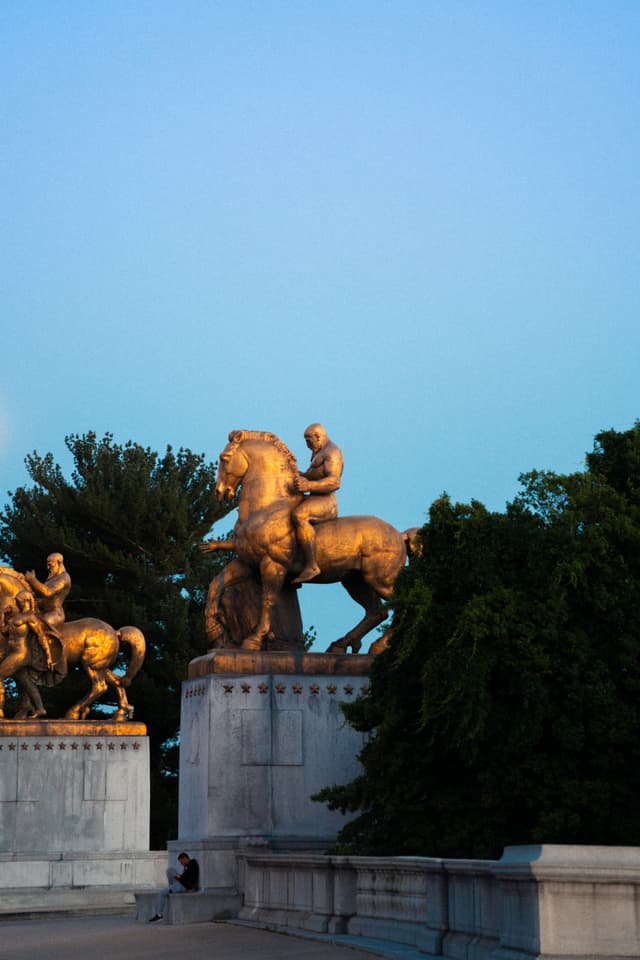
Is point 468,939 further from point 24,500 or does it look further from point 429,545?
point 24,500

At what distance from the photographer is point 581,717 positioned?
1895 cm

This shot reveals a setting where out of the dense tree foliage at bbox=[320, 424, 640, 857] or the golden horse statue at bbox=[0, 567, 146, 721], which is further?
the golden horse statue at bbox=[0, 567, 146, 721]

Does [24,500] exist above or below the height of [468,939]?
above

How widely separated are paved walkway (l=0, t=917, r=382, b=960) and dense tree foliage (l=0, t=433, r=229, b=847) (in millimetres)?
28173

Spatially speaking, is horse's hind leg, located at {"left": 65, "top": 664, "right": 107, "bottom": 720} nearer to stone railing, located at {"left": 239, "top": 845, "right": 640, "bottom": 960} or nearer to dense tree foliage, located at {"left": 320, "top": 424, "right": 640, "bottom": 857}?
dense tree foliage, located at {"left": 320, "top": 424, "right": 640, "bottom": 857}

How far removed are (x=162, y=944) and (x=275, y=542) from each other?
22.6 feet

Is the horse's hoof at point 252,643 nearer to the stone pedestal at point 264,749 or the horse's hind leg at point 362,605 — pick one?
the stone pedestal at point 264,749

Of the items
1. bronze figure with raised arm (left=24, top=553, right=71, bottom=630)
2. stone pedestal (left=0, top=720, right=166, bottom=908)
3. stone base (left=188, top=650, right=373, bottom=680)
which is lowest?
stone pedestal (left=0, top=720, right=166, bottom=908)

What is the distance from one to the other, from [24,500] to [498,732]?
35.9 metres

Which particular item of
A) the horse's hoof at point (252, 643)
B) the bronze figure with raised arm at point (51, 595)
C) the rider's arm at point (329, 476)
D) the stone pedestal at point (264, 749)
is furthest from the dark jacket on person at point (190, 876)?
the bronze figure with raised arm at point (51, 595)

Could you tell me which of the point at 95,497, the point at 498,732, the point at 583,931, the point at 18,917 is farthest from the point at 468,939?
the point at 95,497

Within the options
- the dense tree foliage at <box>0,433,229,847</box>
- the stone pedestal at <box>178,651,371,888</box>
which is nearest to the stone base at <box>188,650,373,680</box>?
the stone pedestal at <box>178,651,371,888</box>

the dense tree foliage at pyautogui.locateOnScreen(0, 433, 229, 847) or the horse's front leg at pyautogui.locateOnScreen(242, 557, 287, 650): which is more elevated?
the dense tree foliage at pyautogui.locateOnScreen(0, 433, 229, 847)

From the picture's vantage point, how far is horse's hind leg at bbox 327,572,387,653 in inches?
915
